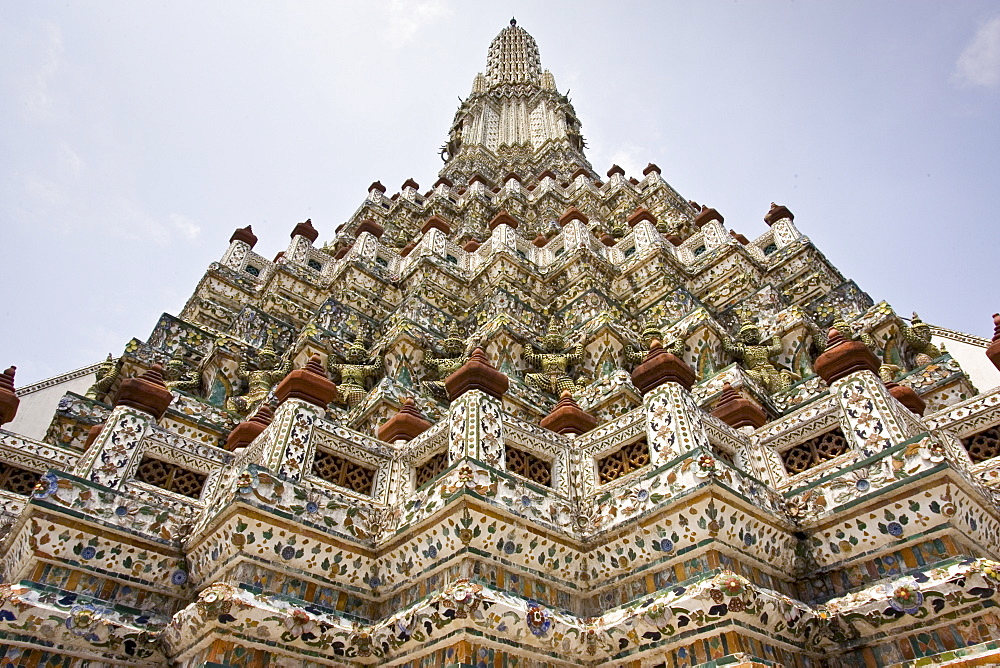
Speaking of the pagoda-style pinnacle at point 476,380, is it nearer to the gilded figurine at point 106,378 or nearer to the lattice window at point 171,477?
the lattice window at point 171,477

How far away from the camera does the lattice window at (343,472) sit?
6.57 metres

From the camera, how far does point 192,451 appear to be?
6.94 metres

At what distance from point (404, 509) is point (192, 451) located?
2421 mm

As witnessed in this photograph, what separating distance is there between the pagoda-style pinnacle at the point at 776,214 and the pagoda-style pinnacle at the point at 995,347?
10.3 m

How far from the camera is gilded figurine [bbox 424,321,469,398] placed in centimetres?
1116

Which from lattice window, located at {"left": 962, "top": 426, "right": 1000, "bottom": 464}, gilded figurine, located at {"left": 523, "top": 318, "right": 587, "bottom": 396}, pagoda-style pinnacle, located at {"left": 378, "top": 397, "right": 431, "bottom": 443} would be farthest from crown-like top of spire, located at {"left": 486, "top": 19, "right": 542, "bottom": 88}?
lattice window, located at {"left": 962, "top": 426, "right": 1000, "bottom": 464}

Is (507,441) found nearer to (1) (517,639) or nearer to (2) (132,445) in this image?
(1) (517,639)

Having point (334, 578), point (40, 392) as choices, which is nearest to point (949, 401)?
point (334, 578)

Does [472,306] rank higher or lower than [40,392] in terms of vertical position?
higher

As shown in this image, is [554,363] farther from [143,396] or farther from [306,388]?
[143,396]

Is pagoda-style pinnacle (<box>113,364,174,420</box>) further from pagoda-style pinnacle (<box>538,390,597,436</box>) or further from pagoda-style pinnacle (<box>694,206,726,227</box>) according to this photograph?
pagoda-style pinnacle (<box>694,206,726,227</box>)

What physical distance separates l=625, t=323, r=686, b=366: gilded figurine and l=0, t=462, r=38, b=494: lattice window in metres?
8.42

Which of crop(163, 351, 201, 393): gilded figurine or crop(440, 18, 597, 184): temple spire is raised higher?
crop(440, 18, 597, 184): temple spire

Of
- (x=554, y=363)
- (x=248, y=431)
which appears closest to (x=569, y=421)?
(x=248, y=431)
